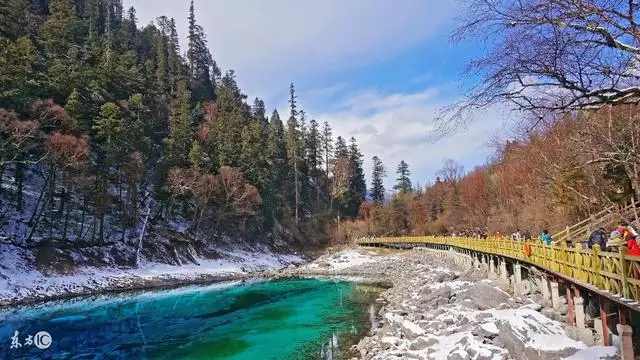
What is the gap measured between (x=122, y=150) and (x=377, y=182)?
225 feet

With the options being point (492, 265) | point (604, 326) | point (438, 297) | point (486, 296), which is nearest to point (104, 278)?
point (438, 297)

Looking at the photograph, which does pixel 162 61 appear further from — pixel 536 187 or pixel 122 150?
pixel 536 187

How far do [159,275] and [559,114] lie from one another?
35.6 m

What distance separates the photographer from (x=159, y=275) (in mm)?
35938

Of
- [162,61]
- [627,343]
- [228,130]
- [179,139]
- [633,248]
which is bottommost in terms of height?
[627,343]

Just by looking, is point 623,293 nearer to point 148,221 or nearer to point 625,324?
point 625,324

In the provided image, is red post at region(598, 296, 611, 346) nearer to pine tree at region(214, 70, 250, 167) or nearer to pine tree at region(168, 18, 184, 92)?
pine tree at region(214, 70, 250, 167)

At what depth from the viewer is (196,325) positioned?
19984 mm

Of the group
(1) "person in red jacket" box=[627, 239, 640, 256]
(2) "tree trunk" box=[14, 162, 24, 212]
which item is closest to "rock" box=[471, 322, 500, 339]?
(1) "person in red jacket" box=[627, 239, 640, 256]

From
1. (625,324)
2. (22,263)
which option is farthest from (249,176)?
(625,324)

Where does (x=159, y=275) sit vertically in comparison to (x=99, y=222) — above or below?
below

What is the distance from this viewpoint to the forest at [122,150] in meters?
32.6

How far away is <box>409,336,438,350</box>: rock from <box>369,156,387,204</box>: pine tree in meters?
86.1

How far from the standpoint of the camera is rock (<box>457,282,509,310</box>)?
47.4 feet
